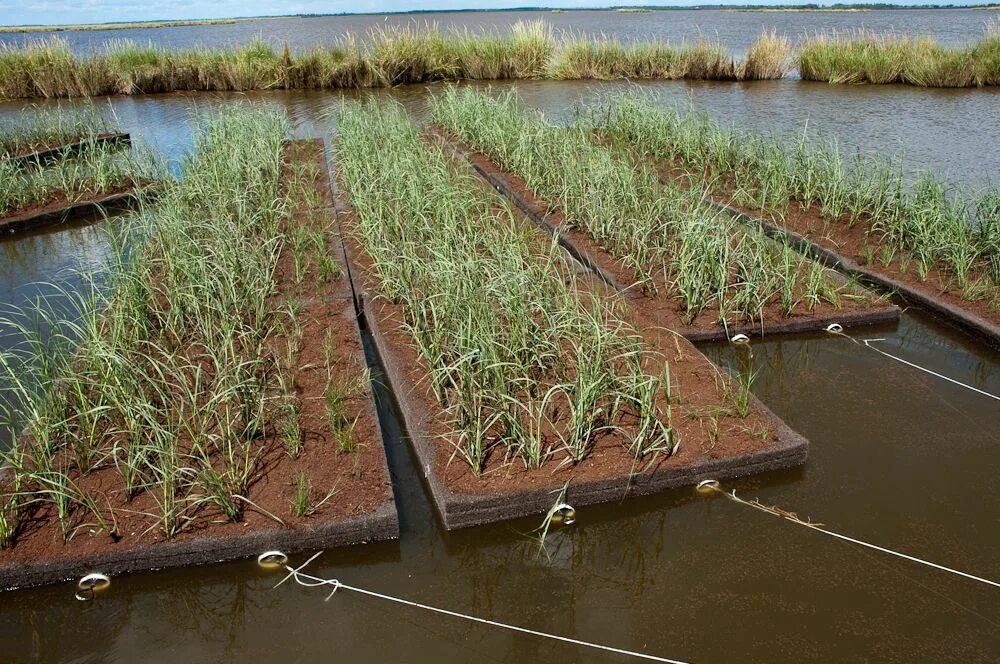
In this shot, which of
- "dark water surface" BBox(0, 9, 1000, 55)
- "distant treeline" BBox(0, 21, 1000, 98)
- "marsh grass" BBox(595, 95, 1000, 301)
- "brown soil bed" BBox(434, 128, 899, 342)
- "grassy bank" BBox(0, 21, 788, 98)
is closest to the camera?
"brown soil bed" BBox(434, 128, 899, 342)

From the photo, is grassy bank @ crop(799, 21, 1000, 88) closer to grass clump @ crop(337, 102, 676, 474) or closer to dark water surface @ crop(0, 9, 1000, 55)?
dark water surface @ crop(0, 9, 1000, 55)

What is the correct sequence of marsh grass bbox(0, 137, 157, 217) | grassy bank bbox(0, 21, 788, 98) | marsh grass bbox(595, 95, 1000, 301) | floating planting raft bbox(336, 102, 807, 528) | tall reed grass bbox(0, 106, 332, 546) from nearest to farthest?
tall reed grass bbox(0, 106, 332, 546) → floating planting raft bbox(336, 102, 807, 528) → marsh grass bbox(595, 95, 1000, 301) → marsh grass bbox(0, 137, 157, 217) → grassy bank bbox(0, 21, 788, 98)

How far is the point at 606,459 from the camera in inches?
121

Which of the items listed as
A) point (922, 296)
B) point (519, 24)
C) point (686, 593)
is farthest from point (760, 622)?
point (519, 24)

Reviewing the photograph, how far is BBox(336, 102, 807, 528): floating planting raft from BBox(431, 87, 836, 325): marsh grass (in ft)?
1.43

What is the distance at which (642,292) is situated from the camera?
15.2ft

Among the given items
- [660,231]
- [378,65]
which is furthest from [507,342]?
[378,65]

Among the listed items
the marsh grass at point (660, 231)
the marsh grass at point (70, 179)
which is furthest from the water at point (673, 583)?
the marsh grass at point (70, 179)

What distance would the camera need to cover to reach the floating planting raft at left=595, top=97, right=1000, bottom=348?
15.0ft

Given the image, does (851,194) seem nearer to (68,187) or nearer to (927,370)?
(927,370)

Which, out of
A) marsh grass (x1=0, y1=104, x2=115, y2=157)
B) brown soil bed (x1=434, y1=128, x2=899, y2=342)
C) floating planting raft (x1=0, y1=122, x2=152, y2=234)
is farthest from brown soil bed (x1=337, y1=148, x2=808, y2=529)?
marsh grass (x1=0, y1=104, x2=115, y2=157)

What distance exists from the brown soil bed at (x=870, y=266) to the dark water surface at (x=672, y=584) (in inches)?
33.1

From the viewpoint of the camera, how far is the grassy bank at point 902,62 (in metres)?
13.2

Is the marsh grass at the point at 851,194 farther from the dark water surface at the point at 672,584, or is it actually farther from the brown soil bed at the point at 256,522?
the brown soil bed at the point at 256,522
